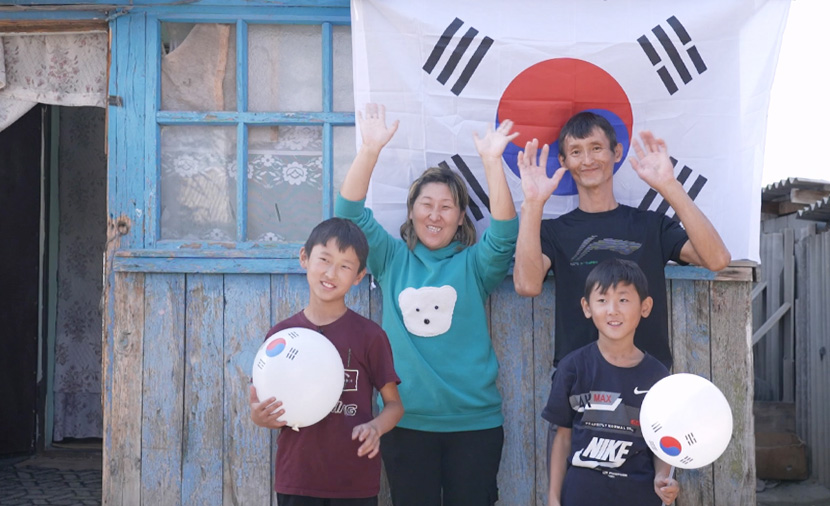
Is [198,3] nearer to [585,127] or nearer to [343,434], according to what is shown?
[585,127]

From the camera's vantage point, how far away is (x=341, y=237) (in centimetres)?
243

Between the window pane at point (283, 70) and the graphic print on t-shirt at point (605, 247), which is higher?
the window pane at point (283, 70)

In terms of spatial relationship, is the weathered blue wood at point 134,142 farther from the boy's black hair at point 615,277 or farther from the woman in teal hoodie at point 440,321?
the boy's black hair at point 615,277

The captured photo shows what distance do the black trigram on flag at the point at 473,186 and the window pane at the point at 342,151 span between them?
426 mm

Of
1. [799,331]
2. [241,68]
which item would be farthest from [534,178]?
[799,331]

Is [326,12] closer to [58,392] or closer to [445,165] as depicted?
[445,165]

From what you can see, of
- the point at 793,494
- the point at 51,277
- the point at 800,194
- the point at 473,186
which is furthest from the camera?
the point at 800,194

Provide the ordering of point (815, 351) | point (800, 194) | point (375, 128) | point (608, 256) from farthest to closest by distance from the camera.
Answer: point (800, 194), point (815, 351), point (375, 128), point (608, 256)

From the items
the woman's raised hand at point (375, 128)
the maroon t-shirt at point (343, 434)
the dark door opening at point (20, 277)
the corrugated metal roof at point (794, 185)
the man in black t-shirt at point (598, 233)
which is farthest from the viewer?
the corrugated metal roof at point (794, 185)

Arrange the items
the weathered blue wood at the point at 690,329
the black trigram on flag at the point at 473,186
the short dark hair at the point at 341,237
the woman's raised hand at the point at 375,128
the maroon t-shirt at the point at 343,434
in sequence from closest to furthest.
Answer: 1. the maroon t-shirt at the point at 343,434
2. the short dark hair at the point at 341,237
3. the woman's raised hand at the point at 375,128
4. the black trigram on flag at the point at 473,186
5. the weathered blue wood at the point at 690,329

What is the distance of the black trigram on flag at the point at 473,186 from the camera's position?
3.18 meters

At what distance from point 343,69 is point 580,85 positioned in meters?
1.06

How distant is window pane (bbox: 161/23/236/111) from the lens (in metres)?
3.33

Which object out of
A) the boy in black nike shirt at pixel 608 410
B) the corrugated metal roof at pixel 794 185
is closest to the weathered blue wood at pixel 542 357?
the boy in black nike shirt at pixel 608 410
